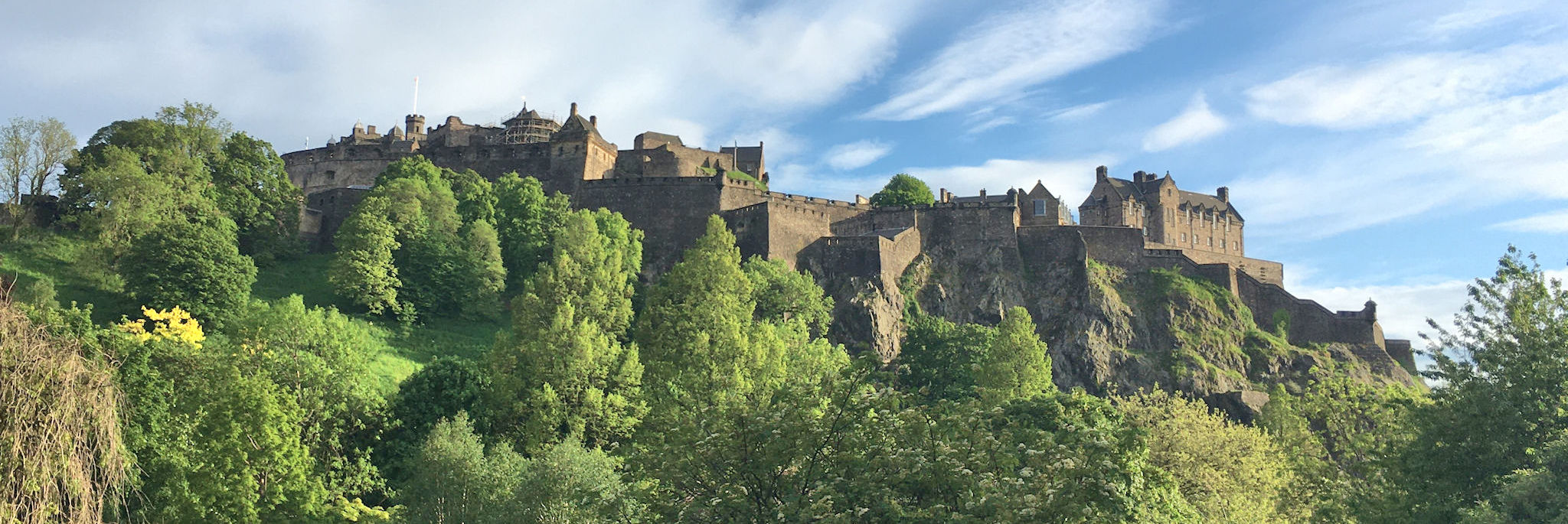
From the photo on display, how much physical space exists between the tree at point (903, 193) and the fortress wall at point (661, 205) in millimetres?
15830

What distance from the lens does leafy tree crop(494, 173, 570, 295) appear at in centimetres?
6600

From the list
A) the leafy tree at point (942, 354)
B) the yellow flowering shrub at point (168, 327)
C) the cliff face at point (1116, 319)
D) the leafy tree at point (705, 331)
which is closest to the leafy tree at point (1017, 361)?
the leafy tree at point (942, 354)

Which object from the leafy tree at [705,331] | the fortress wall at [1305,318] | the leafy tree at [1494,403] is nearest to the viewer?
the leafy tree at [1494,403]

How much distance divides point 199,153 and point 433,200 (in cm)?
1270

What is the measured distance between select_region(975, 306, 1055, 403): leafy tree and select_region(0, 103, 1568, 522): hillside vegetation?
7.7 inches

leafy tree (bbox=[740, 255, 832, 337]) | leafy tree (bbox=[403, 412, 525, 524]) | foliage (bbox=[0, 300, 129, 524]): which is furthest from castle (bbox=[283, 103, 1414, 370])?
foliage (bbox=[0, 300, 129, 524])

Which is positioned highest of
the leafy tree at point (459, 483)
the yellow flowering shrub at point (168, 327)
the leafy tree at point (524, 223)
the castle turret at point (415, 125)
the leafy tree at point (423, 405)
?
the castle turret at point (415, 125)

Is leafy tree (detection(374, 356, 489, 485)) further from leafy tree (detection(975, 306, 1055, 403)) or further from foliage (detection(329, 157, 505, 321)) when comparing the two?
leafy tree (detection(975, 306, 1055, 403))

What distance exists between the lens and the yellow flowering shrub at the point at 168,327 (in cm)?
4184

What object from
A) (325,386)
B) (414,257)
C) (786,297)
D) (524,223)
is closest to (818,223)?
(786,297)

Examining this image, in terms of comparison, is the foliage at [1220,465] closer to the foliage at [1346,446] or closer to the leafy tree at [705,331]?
the foliage at [1346,446]

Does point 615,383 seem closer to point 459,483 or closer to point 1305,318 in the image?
point 459,483

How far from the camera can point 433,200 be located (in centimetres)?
6600

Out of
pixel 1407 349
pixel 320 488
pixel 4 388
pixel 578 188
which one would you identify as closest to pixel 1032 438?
pixel 4 388
